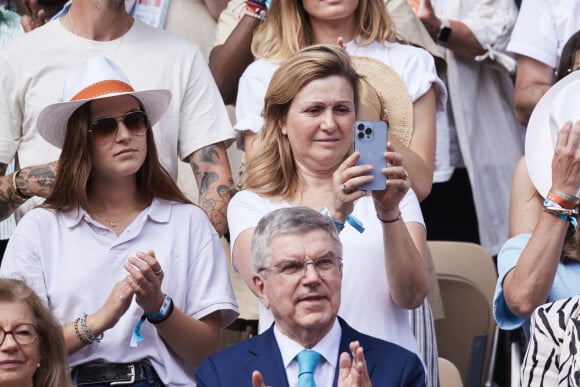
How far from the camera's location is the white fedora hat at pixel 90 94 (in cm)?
540

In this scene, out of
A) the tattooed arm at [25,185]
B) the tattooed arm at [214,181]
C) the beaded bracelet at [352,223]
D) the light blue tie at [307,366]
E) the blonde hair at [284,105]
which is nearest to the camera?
the light blue tie at [307,366]

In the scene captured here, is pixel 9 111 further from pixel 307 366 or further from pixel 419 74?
pixel 307 366

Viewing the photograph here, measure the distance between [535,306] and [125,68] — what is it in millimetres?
2114

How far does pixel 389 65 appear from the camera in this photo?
588cm

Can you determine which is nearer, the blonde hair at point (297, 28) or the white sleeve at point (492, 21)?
the blonde hair at point (297, 28)

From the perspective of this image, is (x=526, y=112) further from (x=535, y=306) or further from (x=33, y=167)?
(x=33, y=167)

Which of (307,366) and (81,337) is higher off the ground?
(307,366)

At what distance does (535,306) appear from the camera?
4.96 m

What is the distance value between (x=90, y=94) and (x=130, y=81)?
63cm

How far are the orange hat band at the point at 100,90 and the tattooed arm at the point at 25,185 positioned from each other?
15.2 inches

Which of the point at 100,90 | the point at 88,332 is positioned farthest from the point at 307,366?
the point at 100,90

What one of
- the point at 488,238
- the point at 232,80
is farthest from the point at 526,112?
the point at 232,80

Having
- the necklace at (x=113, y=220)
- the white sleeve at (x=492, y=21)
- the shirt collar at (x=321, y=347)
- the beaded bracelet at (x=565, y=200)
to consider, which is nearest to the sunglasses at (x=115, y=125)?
the necklace at (x=113, y=220)

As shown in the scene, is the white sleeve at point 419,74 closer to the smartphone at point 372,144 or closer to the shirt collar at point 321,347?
the smartphone at point 372,144
